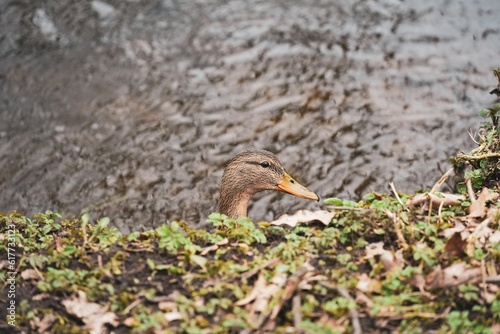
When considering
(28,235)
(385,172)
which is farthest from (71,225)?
(385,172)

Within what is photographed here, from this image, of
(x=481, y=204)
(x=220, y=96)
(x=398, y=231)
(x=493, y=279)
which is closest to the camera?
(x=493, y=279)

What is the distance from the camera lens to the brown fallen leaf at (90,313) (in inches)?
151

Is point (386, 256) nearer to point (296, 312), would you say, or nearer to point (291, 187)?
point (296, 312)

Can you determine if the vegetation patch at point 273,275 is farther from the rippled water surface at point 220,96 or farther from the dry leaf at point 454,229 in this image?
the rippled water surface at point 220,96

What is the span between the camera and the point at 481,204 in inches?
187

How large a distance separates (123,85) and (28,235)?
516 centimetres

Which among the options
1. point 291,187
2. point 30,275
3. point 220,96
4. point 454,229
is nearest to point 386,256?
point 454,229

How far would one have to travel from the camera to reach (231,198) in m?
7.61

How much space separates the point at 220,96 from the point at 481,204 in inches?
206

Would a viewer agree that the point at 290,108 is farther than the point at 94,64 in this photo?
No

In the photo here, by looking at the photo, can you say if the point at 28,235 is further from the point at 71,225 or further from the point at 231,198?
the point at 231,198

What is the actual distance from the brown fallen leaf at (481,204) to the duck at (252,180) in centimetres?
252

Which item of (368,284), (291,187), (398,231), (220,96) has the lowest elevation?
(291,187)

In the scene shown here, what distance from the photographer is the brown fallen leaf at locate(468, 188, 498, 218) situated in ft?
15.4
